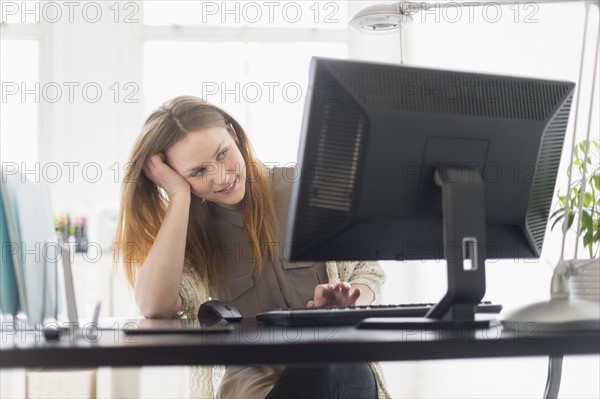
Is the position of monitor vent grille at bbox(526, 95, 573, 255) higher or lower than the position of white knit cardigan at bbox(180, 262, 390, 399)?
higher

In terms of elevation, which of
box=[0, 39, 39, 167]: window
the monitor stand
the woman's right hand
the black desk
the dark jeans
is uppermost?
box=[0, 39, 39, 167]: window

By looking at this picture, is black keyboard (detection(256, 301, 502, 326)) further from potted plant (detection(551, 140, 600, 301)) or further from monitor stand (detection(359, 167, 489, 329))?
potted plant (detection(551, 140, 600, 301))

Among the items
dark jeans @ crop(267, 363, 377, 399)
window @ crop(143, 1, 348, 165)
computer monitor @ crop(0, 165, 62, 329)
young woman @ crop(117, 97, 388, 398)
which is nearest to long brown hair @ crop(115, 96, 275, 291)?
young woman @ crop(117, 97, 388, 398)

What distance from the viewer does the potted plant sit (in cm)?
106

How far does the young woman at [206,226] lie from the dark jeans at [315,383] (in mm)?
303

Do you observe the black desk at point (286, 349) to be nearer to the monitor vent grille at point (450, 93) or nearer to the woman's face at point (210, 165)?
the monitor vent grille at point (450, 93)

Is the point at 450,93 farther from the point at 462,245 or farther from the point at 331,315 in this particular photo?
the point at 331,315

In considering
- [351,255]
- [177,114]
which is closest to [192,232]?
[177,114]

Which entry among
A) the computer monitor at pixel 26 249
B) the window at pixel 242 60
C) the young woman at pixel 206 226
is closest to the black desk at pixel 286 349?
the computer monitor at pixel 26 249

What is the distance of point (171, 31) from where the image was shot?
151 inches

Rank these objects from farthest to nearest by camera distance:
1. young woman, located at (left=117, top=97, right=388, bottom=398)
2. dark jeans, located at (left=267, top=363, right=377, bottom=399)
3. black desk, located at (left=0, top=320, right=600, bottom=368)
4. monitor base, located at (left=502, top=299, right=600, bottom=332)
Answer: young woman, located at (left=117, top=97, right=388, bottom=398), dark jeans, located at (left=267, top=363, right=377, bottom=399), monitor base, located at (left=502, top=299, right=600, bottom=332), black desk, located at (left=0, top=320, right=600, bottom=368)

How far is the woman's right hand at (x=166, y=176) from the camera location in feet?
5.25

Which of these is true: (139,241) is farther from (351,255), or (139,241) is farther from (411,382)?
(411,382)

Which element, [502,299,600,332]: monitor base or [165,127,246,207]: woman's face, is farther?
[165,127,246,207]: woman's face
